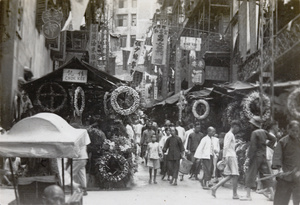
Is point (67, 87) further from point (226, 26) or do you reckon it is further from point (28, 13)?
point (226, 26)

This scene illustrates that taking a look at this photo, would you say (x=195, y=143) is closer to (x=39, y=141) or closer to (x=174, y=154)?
(x=174, y=154)

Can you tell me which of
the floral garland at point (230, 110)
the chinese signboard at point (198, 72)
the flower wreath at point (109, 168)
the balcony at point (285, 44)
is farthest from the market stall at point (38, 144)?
the chinese signboard at point (198, 72)

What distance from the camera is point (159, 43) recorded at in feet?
77.7

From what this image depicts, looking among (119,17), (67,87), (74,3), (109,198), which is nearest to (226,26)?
(74,3)

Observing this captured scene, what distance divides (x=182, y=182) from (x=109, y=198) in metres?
4.49

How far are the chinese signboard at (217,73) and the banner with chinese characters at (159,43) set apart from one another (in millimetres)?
4384

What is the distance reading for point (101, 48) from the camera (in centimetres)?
2497

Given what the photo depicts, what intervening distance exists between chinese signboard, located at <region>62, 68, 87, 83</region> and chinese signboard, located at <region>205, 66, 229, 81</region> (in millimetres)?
14125

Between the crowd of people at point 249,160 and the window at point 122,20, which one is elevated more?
the window at point 122,20

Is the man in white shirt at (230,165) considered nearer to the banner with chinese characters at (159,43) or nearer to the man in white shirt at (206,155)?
the man in white shirt at (206,155)

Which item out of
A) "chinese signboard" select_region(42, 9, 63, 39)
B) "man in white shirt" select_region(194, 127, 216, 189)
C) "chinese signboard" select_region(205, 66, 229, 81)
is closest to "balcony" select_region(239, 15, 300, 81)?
"man in white shirt" select_region(194, 127, 216, 189)

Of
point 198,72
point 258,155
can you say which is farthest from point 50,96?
point 198,72

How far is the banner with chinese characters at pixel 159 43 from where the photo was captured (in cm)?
2356

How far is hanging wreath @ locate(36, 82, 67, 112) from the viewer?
1366cm
